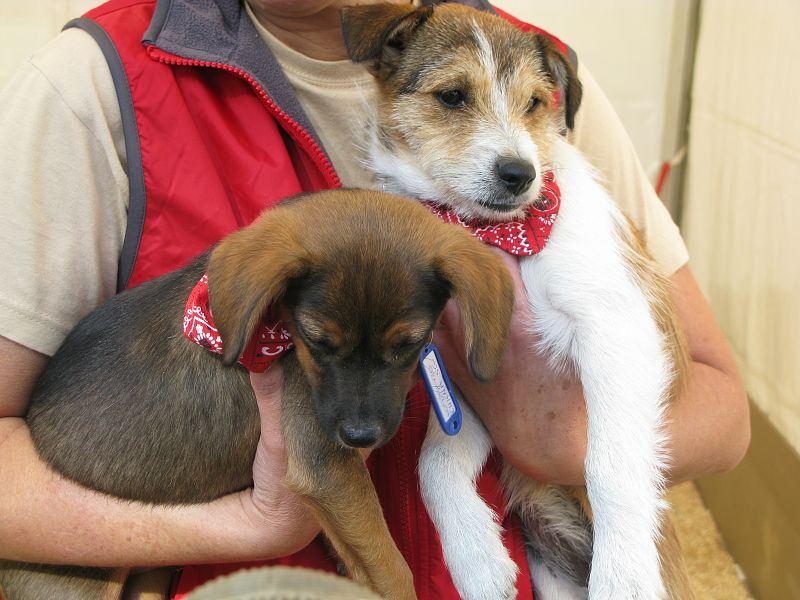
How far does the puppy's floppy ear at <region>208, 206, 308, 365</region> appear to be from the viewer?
143 cm

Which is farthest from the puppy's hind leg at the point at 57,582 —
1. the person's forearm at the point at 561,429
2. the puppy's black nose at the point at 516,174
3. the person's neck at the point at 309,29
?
the person's neck at the point at 309,29

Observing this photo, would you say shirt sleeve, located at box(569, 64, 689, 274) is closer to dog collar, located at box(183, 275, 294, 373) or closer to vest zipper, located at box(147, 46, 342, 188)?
vest zipper, located at box(147, 46, 342, 188)

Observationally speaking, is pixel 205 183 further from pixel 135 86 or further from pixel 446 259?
pixel 446 259

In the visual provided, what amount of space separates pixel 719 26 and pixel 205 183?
108 inches

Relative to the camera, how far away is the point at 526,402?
1.90 m

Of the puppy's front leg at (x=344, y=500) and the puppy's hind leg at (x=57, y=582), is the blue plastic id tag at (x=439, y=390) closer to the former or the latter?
the puppy's front leg at (x=344, y=500)

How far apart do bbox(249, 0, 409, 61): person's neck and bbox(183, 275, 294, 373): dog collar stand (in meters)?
0.84

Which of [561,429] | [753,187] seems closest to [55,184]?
[561,429]

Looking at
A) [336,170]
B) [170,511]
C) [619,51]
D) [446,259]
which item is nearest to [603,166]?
[336,170]

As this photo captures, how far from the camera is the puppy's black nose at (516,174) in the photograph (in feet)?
6.12

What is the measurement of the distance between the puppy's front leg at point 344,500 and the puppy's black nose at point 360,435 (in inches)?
5.5

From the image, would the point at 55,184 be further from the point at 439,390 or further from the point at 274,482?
the point at 439,390

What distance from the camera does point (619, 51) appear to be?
396cm

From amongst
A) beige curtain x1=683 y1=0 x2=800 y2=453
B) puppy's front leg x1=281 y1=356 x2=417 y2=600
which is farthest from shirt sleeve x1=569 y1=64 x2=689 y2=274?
puppy's front leg x1=281 y1=356 x2=417 y2=600
